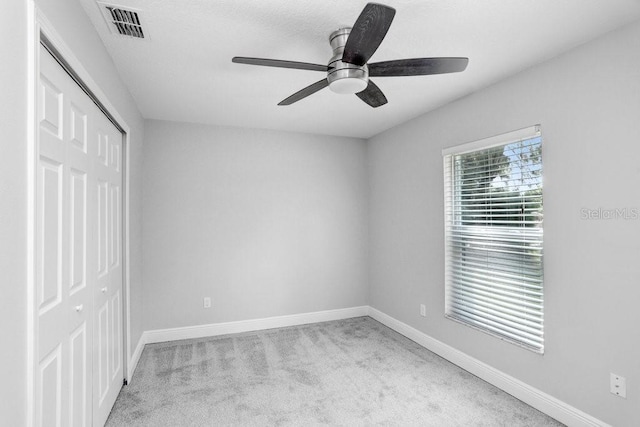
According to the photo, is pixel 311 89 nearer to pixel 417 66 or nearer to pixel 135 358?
pixel 417 66

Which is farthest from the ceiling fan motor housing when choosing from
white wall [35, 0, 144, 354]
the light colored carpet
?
the light colored carpet

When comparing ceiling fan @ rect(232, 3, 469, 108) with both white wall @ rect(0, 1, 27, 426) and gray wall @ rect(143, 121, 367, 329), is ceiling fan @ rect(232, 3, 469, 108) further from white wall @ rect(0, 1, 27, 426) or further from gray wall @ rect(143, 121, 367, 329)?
gray wall @ rect(143, 121, 367, 329)

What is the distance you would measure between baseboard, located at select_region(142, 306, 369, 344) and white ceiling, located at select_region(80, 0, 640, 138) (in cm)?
247

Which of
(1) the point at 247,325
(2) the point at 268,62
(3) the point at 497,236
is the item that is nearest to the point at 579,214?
(3) the point at 497,236

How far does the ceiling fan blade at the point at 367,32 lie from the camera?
4.36 ft

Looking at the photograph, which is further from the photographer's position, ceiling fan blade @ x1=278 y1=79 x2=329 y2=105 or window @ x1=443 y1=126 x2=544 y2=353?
window @ x1=443 y1=126 x2=544 y2=353

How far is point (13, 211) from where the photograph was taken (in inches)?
41.5

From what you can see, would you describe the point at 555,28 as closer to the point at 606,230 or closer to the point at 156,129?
the point at 606,230

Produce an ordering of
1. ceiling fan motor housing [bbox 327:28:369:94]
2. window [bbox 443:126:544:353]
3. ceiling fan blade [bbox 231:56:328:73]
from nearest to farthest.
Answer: ceiling fan blade [bbox 231:56:328:73], ceiling fan motor housing [bbox 327:28:369:94], window [bbox 443:126:544:353]

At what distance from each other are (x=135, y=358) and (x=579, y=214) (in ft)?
12.5

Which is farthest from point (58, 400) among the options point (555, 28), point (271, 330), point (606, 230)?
point (555, 28)

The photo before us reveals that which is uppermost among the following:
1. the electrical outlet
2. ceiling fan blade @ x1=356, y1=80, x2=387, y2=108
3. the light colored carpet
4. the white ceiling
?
the white ceiling

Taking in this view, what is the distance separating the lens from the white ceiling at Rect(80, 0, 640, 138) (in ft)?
5.85

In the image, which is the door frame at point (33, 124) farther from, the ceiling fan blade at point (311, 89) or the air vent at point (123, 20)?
the ceiling fan blade at point (311, 89)
